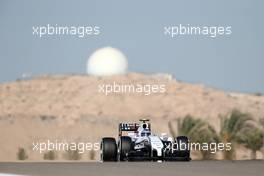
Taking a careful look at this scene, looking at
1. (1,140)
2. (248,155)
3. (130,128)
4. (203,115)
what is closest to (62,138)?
(1,140)

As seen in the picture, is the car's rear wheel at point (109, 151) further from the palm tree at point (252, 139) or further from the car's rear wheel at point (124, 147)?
the palm tree at point (252, 139)

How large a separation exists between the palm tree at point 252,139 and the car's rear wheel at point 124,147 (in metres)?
21.9

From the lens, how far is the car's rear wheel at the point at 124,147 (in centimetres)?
2277

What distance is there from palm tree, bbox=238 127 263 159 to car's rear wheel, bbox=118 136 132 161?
21.9 meters

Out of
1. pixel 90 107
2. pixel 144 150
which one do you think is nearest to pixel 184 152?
pixel 144 150

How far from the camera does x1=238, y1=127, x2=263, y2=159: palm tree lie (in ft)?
148

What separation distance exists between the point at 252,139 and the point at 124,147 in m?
25.3

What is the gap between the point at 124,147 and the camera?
22.8m

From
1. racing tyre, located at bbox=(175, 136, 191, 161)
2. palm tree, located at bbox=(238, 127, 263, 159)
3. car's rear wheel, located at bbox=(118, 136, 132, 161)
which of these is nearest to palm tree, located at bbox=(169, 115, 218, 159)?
palm tree, located at bbox=(238, 127, 263, 159)

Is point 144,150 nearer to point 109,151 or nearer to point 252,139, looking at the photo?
point 109,151

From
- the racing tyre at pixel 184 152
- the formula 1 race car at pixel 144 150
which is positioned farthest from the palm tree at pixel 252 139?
the formula 1 race car at pixel 144 150

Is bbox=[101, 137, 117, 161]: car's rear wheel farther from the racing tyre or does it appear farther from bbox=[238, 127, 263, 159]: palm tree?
bbox=[238, 127, 263, 159]: palm tree

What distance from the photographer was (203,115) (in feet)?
202

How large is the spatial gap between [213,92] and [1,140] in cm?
1508
